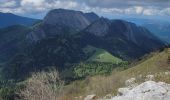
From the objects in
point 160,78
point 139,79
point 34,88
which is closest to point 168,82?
point 160,78

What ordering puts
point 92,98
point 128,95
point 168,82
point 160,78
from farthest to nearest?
point 92,98, point 160,78, point 168,82, point 128,95

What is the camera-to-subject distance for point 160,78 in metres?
23.9

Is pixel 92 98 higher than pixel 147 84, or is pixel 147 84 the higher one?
pixel 147 84

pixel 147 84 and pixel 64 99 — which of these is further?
pixel 64 99

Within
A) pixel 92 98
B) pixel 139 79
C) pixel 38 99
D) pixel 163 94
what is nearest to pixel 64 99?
pixel 92 98

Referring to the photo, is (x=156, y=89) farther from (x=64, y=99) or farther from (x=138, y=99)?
(x=64, y=99)

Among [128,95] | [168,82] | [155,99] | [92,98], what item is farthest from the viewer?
[92,98]

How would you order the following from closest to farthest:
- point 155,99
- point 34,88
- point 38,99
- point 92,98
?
point 155,99 → point 92,98 → point 38,99 → point 34,88

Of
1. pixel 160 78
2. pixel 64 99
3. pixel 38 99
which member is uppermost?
pixel 160 78

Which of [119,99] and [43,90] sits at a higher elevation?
[119,99]

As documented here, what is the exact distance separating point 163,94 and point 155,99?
2.57 ft

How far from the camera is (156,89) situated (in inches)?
747

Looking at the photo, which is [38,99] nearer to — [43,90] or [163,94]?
[43,90]

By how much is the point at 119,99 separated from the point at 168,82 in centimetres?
407
